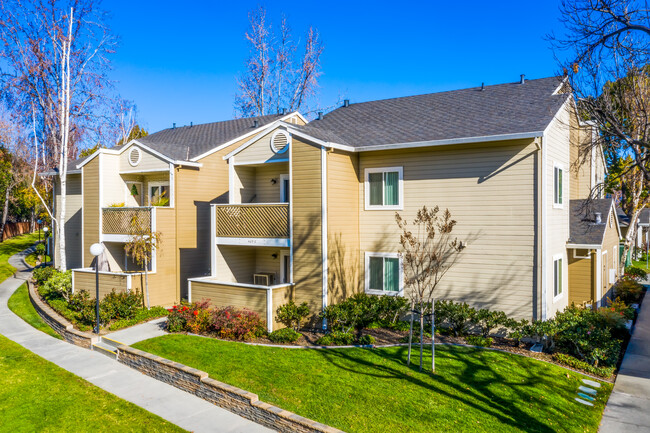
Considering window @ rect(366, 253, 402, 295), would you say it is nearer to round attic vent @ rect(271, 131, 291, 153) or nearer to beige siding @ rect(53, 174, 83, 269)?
round attic vent @ rect(271, 131, 291, 153)

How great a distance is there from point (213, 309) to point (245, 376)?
4.69 metres

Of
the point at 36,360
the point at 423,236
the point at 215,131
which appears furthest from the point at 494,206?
the point at 215,131

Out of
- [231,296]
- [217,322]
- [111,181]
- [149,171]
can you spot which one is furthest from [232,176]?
[111,181]

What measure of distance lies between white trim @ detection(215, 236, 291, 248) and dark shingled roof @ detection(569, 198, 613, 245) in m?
A: 9.88

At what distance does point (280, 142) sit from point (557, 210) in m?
9.29

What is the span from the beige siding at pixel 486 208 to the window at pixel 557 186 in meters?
1.96

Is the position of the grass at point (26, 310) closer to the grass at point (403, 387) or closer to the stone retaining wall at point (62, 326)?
the stone retaining wall at point (62, 326)

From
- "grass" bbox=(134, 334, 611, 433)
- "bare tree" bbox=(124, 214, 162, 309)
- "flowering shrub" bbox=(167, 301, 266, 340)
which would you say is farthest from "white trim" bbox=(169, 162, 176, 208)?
"grass" bbox=(134, 334, 611, 433)

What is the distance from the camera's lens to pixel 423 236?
1433cm

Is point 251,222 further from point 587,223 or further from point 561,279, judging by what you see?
point 587,223

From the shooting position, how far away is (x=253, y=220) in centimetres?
1542

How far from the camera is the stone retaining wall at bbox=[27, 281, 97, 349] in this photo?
534 inches

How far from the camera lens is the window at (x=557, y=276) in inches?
539

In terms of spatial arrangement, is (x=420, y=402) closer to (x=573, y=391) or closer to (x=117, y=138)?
(x=573, y=391)
